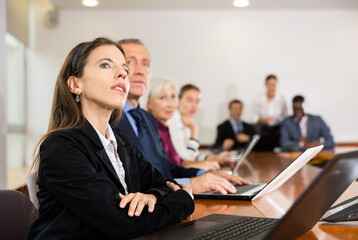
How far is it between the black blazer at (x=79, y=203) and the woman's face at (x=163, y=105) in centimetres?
180

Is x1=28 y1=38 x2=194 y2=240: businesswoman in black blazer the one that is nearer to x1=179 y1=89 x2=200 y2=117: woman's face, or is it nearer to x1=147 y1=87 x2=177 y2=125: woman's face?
x1=147 y1=87 x2=177 y2=125: woman's face

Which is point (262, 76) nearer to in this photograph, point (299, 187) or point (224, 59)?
point (224, 59)

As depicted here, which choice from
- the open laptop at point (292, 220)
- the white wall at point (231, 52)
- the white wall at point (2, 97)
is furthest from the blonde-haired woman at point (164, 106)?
the white wall at point (231, 52)

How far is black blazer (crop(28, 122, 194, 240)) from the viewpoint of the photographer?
979 millimetres

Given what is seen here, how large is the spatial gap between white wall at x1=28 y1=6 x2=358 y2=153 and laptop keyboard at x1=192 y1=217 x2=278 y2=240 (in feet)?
24.7

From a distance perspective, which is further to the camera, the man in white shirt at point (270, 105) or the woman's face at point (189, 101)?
the man in white shirt at point (270, 105)

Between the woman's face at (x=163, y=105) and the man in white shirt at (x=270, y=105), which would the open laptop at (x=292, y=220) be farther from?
the man in white shirt at (x=270, y=105)

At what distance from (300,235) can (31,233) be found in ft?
2.08

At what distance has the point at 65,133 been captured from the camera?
1096 mm

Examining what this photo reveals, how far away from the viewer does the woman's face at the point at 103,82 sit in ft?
4.04

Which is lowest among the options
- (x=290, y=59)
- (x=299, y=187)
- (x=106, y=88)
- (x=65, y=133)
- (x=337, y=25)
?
(x=299, y=187)

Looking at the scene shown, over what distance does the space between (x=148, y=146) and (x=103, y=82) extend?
93 centimetres

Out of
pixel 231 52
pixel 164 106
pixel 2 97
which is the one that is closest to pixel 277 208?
pixel 164 106

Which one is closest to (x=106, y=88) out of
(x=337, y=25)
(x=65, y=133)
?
(x=65, y=133)
